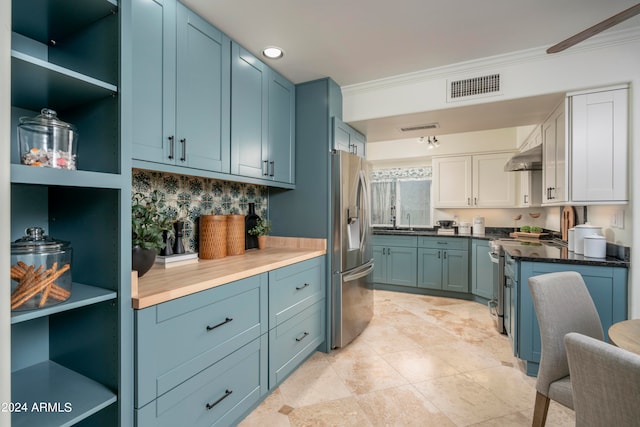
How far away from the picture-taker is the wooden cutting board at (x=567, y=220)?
310cm

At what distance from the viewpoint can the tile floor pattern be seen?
1.83 meters

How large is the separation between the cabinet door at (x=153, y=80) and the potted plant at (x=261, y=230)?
1.12 meters

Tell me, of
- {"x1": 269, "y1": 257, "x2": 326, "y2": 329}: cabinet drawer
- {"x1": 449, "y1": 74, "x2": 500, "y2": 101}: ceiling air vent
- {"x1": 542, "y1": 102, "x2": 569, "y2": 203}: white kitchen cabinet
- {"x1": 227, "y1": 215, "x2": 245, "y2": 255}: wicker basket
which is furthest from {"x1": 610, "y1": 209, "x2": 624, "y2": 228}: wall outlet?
{"x1": 227, "y1": 215, "x2": 245, "y2": 255}: wicker basket

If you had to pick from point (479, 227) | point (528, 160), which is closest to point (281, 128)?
point (528, 160)

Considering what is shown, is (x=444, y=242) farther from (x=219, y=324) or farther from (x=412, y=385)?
(x=219, y=324)

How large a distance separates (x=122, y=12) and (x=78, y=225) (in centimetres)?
89

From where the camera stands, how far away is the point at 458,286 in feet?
14.1

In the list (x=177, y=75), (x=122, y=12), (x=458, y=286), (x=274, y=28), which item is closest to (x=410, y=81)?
(x=274, y=28)

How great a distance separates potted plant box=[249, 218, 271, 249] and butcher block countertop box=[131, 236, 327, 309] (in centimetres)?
11

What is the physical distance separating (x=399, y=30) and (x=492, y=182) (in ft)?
11.0

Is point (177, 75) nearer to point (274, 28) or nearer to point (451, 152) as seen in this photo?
point (274, 28)

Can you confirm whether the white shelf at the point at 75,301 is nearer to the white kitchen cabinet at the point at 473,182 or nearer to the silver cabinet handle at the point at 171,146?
the silver cabinet handle at the point at 171,146

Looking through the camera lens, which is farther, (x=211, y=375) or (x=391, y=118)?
(x=391, y=118)

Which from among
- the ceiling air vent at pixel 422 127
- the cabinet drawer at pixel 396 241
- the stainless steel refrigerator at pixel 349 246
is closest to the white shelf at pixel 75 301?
the stainless steel refrigerator at pixel 349 246
